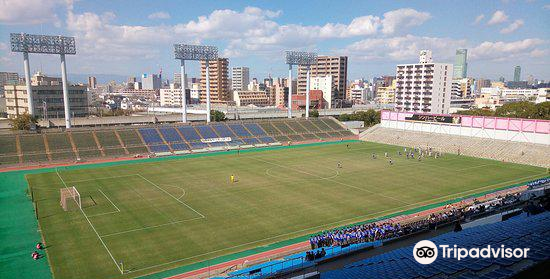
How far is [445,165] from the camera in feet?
179

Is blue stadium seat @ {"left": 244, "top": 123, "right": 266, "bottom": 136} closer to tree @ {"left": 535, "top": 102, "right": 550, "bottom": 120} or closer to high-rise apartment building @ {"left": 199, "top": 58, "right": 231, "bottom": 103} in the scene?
tree @ {"left": 535, "top": 102, "right": 550, "bottom": 120}

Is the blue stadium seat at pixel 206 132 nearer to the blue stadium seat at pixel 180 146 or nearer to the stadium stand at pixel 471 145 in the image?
Answer: the blue stadium seat at pixel 180 146

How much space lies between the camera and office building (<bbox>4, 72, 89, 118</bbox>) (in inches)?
3927

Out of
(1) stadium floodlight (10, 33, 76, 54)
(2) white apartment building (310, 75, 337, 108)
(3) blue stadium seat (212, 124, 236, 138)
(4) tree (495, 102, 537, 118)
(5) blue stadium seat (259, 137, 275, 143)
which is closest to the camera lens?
(1) stadium floodlight (10, 33, 76, 54)

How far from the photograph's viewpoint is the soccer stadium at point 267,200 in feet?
69.4

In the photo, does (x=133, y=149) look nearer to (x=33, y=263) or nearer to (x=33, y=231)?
(x=33, y=231)

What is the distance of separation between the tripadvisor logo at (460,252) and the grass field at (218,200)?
1266cm

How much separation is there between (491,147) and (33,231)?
65.1 metres

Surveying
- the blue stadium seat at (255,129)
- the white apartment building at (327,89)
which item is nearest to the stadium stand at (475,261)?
the blue stadium seat at (255,129)

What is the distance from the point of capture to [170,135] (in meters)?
71.8

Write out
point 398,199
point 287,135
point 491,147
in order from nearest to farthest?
point 398,199
point 491,147
point 287,135

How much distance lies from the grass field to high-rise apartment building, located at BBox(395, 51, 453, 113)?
211ft

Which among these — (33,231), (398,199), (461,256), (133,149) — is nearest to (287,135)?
(133,149)

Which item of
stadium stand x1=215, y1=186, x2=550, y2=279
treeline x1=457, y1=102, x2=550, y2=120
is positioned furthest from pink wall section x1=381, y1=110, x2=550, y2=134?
stadium stand x1=215, y1=186, x2=550, y2=279
